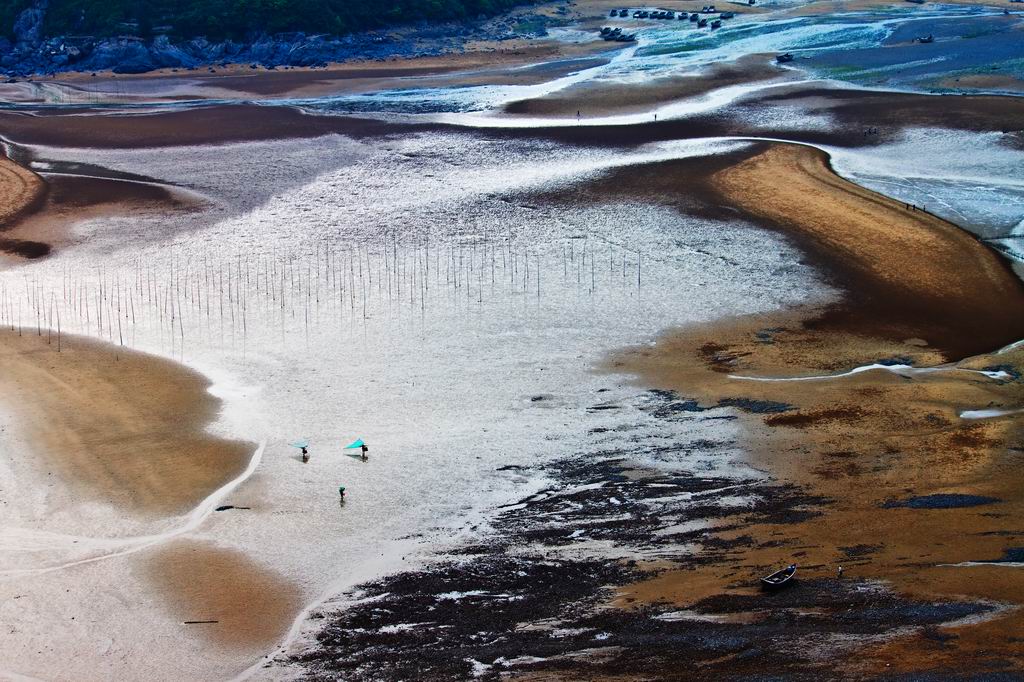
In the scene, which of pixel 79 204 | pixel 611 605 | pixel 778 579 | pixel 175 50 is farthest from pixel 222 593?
pixel 175 50

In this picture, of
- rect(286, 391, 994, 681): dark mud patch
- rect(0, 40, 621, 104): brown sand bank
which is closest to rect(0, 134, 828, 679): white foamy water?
rect(286, 391, 994, 681): dark mud patch

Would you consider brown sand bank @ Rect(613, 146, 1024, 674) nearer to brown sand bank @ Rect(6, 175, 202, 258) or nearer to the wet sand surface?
the wet sand surface

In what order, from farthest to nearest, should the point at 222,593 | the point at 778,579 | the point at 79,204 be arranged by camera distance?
1. the point at 79,204
2. the point at 222,593
3. the point at 778,579

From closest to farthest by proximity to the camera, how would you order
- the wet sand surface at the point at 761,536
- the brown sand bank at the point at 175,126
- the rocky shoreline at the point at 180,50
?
the wet sand surface at the point at 761,536, the brown sand bank at the point at 175,126, the rocky shoreline at the point at 180,50

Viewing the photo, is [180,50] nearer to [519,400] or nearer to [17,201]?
[17,201]

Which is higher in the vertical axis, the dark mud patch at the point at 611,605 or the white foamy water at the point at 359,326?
the white foamy water at the point at 359,326

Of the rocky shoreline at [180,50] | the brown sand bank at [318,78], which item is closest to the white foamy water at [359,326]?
the brown sand bank at [318,78]

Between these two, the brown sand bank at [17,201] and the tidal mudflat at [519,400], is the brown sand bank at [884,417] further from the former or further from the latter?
the brown sand bank at [17,201]
